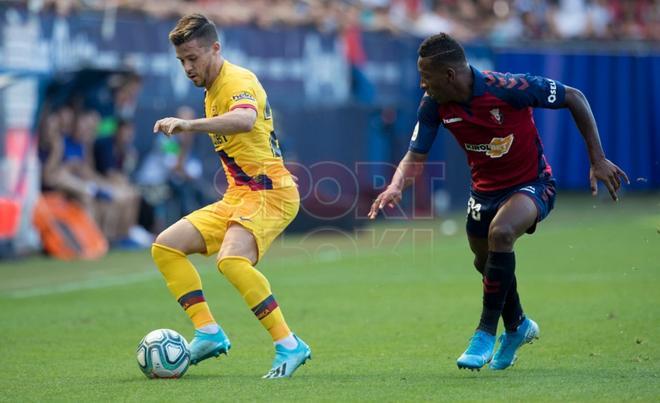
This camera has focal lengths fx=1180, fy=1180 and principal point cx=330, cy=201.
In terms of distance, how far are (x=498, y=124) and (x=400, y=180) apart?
737 mm

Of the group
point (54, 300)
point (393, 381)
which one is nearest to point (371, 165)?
point (54, 300)

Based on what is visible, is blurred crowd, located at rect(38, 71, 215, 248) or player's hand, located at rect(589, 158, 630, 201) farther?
blurred crowd, located at rect(38, 71, 215, 248)

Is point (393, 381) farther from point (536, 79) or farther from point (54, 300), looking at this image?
point (54, 300)

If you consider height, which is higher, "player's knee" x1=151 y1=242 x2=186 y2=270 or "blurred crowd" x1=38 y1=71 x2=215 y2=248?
"player's knee" x1=151 y1=242 x2=186 y2=270

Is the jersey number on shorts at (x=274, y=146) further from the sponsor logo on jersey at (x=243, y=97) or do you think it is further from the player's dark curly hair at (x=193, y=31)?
the player's dark curly hair at (x=193, y=31)

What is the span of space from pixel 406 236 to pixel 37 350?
1069cm

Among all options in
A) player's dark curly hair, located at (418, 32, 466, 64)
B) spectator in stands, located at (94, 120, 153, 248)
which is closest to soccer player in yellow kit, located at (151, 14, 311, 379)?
player's dark curly hair, located at (418, 32, 466, 64)

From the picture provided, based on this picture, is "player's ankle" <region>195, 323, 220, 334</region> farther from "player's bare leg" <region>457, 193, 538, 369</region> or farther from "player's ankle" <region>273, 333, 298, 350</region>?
"player's bare leg" <region>457, 193, 538, 369</region>

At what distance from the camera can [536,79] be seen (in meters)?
7.45

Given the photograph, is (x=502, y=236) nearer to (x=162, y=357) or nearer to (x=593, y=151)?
(x=593, y=151)

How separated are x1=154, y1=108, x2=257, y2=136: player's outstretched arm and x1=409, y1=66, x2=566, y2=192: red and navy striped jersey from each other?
1227 millimetres

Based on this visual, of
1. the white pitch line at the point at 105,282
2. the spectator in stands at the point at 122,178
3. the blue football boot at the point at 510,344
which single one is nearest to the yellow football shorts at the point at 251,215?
the blue football boot at the point at 510,344

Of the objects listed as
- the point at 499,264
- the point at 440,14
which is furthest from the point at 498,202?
the point at 440,14

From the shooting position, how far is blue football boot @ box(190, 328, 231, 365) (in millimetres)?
7672
